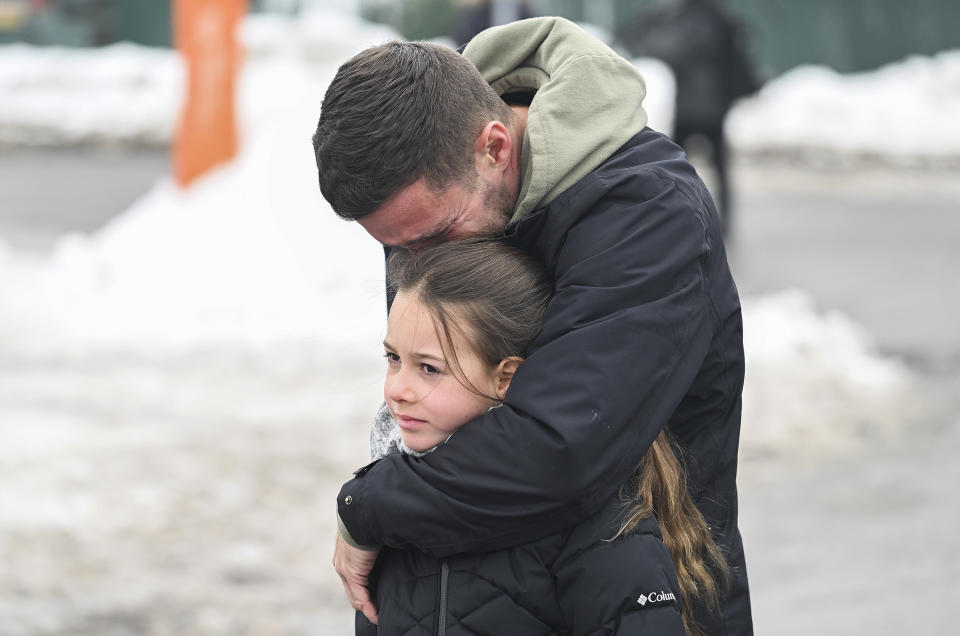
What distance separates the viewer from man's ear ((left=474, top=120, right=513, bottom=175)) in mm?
2016

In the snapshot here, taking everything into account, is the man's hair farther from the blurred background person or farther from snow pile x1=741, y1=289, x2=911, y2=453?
the blurred background person

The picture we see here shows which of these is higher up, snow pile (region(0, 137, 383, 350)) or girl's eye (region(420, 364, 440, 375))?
girl's eye (region(420, 364, 440, 375))

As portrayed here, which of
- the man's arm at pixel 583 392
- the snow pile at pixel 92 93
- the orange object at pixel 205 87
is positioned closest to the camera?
the man's arm at pixel 583 392

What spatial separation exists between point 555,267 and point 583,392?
278 mm

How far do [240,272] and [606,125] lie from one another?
6.51 m

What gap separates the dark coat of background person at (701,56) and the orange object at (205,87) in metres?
3.01

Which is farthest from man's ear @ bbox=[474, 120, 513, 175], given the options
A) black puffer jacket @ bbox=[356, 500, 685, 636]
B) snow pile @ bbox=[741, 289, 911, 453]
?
snow pile @ bbox=[741, 289, 911, 453]

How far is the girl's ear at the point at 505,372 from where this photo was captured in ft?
6.63

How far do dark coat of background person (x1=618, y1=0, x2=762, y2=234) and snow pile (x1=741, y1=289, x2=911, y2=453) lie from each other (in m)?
2.86

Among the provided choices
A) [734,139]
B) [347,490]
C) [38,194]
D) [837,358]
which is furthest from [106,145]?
[347,490]

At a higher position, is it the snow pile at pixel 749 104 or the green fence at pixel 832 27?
the green fence at pixel 832 27

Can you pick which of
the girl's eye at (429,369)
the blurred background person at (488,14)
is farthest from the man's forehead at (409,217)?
the blurred background person at (488,14)

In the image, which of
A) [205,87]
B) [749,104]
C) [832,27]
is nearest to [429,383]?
[205,87]

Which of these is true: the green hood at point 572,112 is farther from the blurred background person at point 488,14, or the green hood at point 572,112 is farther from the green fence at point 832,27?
the green fence at point 832,27
